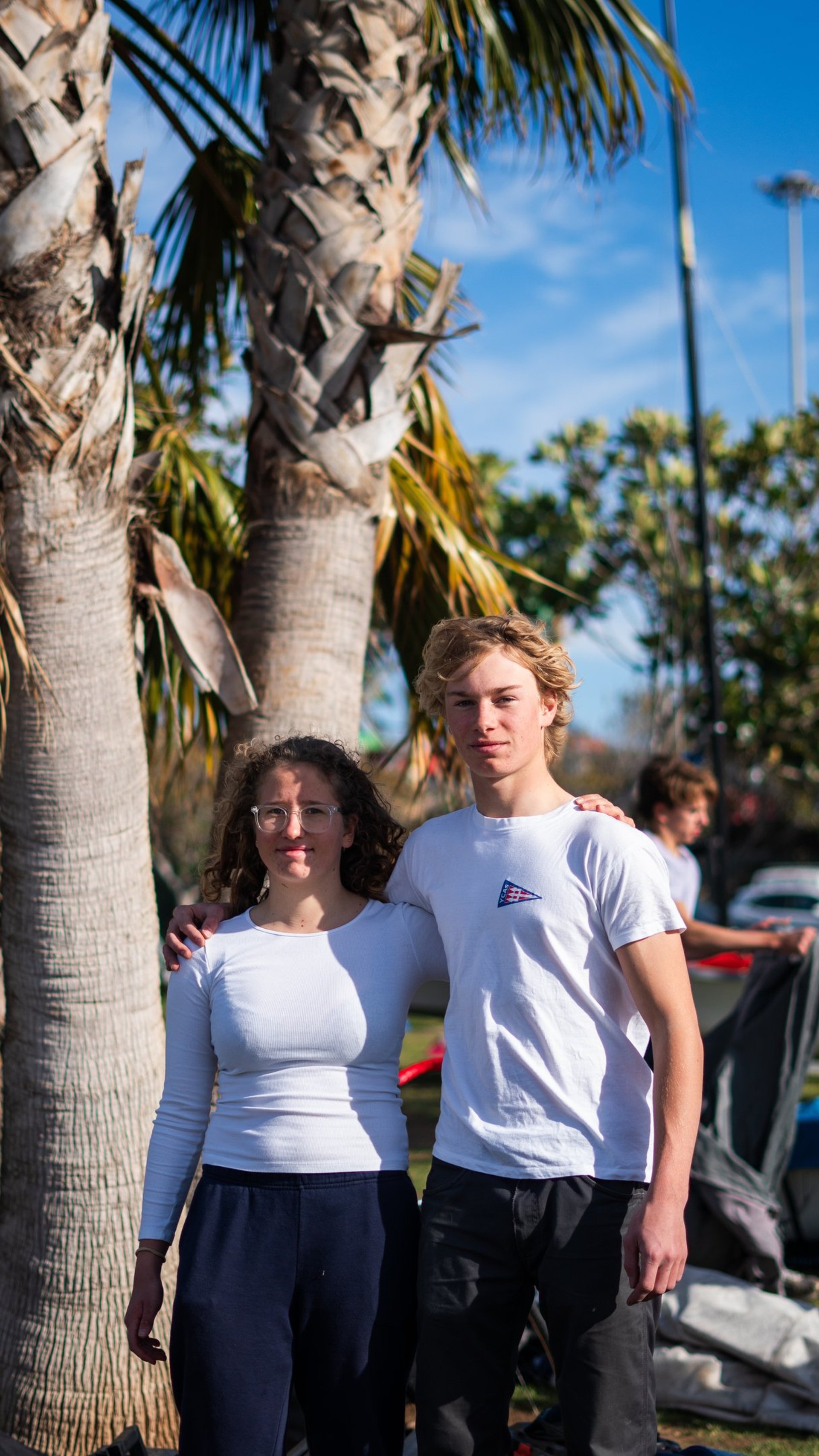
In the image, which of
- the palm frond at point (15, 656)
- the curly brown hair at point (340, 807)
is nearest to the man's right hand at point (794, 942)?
the curly brown hair at point (340, 807)

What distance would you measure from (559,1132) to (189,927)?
76cm

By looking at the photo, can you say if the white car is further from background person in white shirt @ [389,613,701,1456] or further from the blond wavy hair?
background person in white shirt @ [389,613,701,1456]

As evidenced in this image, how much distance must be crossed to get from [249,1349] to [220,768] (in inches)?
71.4

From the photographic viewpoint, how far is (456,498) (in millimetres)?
4785

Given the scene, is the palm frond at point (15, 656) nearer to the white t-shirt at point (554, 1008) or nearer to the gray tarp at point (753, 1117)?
the white t-shirt at point (554, 1008)

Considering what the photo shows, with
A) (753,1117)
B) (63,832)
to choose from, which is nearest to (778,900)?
(753,1117)

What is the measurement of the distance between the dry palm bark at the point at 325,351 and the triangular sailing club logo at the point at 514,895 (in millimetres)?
1525

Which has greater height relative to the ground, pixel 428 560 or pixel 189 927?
pixel 428 560

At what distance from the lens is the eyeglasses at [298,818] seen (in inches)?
87.0

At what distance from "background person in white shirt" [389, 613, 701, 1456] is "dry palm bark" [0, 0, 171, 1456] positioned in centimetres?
120

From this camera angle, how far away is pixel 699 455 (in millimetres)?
11594

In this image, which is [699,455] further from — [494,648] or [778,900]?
[778,900]

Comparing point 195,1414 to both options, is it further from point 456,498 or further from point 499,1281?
point 456,498

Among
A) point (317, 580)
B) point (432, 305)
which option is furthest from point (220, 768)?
point (432, 305)
